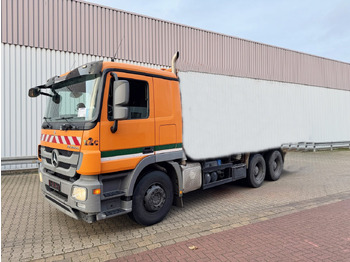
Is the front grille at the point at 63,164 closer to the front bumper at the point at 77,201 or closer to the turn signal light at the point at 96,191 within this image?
the front bumper at the point at 77,201

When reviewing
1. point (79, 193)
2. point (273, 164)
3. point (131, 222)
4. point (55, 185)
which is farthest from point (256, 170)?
A: point (55, 185)

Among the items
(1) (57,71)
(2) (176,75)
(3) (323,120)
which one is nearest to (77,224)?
(2) (176,75)

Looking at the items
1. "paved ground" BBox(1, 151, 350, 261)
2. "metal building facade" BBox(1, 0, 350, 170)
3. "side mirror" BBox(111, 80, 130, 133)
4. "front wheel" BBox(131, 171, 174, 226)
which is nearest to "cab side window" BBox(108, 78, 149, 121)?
"side mirror" BBox(111, 80, 130, 133)

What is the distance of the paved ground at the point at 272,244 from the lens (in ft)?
10.7

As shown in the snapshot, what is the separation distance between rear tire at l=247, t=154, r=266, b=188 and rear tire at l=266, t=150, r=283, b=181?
345mm

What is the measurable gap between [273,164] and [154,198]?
15.0ft

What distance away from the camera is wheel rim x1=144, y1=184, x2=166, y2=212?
4.18 meters

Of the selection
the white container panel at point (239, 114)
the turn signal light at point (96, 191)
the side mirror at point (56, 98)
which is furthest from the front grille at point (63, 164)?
the white container panel at point (239, 114)

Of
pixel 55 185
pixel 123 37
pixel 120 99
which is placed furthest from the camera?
pixel 123 37

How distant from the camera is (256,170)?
691cm

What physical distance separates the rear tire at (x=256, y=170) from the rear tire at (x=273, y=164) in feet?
1.13

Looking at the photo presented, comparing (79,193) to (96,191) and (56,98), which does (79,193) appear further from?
(56,98)

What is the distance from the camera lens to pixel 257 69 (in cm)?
1463

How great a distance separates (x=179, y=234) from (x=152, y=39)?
9.04m
